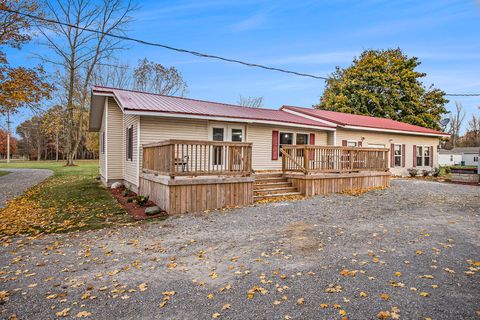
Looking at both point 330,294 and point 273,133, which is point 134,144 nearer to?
point 273,133

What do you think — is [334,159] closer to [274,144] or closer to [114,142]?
[274,144]

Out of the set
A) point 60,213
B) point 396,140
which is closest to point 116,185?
point 60,213

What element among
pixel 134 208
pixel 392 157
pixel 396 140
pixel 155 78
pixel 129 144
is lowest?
pixel 134 208

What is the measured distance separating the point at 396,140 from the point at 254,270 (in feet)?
61.0

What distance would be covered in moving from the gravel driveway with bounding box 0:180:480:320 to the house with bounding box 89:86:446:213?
135 cm

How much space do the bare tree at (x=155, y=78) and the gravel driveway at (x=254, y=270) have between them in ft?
98.5

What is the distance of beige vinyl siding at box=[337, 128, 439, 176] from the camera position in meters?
17.2

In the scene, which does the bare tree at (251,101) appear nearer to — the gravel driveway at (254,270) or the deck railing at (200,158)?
the deck railing at (200,158)

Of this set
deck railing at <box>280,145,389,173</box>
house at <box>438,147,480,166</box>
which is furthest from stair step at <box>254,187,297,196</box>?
house at <box>438,147,480,166</box>

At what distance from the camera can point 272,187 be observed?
10820mm

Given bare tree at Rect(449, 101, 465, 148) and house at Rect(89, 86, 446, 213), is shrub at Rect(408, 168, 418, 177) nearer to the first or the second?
house at Rect(89, 86, 446, 213)

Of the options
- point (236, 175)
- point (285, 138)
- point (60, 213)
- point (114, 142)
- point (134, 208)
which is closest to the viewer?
point (60, 213)

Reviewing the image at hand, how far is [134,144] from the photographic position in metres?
11.2

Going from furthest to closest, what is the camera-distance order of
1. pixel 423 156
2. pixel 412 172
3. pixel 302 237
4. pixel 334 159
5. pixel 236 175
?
pixel 423 156 → pixel 412 172 → pixel 334 159 → pixel 236 175 → pixel 302 237
